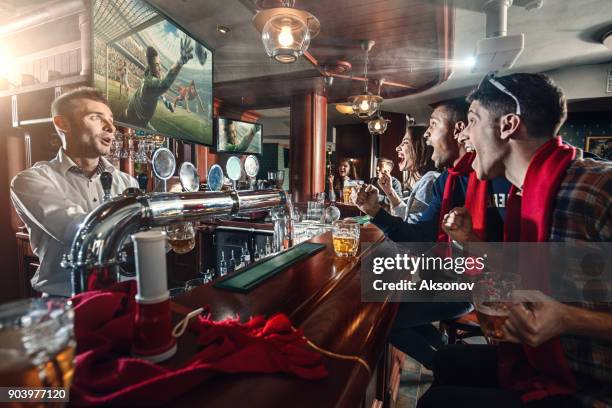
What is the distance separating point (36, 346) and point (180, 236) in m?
0.86

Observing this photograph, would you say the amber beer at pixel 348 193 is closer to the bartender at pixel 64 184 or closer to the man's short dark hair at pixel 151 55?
the bartender at pixel 64 184

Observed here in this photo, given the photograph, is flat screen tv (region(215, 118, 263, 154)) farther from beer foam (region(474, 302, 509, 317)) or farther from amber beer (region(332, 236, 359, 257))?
beer foam (region(474, 302, 509, 317))

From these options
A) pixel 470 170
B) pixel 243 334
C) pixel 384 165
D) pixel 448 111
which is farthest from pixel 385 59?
pixel 243 334

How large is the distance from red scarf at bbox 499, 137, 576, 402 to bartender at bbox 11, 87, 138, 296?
86.7 inches

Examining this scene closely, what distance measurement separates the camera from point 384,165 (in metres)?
4.29

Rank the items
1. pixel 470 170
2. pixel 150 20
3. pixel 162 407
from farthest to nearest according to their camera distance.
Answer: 1. pixel 150 20
2. pixel 470 170
3. pixel 162 407

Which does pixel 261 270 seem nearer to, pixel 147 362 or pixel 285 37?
pixel 147 362

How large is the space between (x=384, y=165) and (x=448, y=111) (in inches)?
74.9

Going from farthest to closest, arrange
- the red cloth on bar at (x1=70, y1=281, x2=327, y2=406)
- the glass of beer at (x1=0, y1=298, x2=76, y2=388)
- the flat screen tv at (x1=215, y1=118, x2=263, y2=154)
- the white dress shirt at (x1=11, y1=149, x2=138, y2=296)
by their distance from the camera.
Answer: the flat screen tv at (x1=215, y1=118, x2=263, y2=154) → the white dress shirt at (x1=11, y1=149, x2=138, y2=296) → the red cloth on bar at (x1=70, y1=281, x2=327, y2=406) → the glass of beer at (x1=0, y1=298, x2=76, y2=388)

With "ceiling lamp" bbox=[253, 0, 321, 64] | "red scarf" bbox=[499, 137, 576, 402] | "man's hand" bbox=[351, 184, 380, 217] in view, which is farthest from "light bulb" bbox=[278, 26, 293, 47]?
"red scarf" bbox=[499, 137, 576, 402]

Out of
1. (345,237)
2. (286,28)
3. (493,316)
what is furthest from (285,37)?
(493,316)

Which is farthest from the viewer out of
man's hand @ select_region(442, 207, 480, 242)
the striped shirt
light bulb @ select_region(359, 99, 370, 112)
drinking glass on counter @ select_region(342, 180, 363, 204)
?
light bulb @ select_region(359, 99, 370, 112)

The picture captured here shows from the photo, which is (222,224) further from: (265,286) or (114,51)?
(265,286)

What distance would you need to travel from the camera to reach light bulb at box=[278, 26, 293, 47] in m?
2.34
